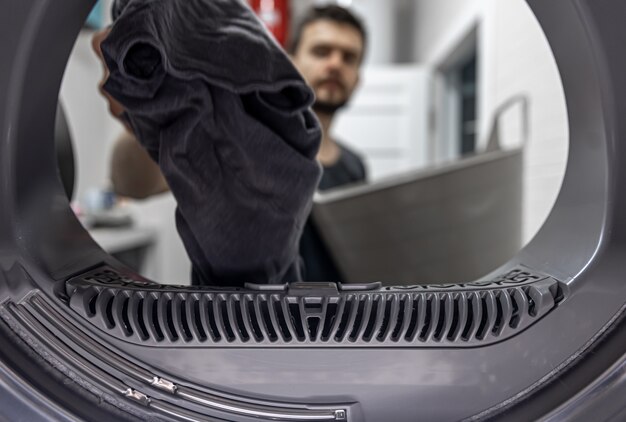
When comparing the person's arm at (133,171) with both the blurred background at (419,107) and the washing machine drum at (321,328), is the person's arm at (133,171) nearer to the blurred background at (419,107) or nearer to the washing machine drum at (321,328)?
the blurred background at (419,107)

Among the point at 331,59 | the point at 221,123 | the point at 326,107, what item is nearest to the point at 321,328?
the point at 221,123

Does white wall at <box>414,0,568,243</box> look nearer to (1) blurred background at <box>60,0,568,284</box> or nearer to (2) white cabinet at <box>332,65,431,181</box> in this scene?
(1) blurred background at <box>60,0,568,284</box>

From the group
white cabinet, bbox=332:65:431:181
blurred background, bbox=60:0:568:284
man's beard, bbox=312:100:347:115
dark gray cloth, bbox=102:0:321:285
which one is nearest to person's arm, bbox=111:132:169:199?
blurred background, bbox=60:0:568:284

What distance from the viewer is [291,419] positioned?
0.78ft

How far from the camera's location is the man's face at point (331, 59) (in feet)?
4.97

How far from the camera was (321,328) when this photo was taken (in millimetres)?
257

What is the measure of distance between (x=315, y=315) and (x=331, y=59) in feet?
4.42

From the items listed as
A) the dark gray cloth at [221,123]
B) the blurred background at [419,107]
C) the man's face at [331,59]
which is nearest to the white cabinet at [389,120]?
the blurred background at [419,107]

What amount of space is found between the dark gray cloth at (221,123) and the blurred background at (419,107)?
43 centimetres

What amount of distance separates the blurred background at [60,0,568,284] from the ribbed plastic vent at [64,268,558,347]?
478 millimetres

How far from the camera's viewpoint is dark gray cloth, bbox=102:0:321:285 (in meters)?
0.28

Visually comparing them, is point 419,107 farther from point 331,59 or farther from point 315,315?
point 315,315

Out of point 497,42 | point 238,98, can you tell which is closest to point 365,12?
point 497,42

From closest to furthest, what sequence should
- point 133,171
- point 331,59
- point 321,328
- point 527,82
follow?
point 321,328 → point 133,171 → point 527,82 → point 331,59
